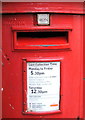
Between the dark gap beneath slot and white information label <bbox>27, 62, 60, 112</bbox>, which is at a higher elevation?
the dark gap beneath slot

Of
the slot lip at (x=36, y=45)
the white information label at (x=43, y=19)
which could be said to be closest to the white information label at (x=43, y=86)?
the slot lip at (x=36, y=45)

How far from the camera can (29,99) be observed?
2068 millimetres

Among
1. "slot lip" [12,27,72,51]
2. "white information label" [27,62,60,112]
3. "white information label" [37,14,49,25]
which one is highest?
"white information label" [37,14,49,25]

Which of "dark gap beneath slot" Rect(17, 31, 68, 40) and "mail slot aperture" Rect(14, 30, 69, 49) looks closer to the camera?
"mail slot aperture" Rect(14, 30, 69, 49)

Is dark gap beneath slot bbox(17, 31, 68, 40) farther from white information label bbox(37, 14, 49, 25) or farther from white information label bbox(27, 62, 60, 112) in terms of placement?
white information label bbox(27, 62, 60, 112)

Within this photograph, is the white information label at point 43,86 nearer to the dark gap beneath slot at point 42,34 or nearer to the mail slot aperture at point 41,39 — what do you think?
the mail slot aperture at point 41,39

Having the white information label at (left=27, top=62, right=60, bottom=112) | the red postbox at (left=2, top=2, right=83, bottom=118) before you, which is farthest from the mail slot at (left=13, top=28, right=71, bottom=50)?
the white information label at (left=27, top=62, right=60, bottom=112)

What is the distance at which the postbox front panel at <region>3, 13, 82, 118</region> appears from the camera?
1.97 metres

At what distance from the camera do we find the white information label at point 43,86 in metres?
2.02

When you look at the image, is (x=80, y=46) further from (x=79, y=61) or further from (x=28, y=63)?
(x=28, y=63)

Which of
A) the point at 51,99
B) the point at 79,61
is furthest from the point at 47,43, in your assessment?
the point at 51,99

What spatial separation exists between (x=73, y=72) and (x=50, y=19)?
1.87 ft

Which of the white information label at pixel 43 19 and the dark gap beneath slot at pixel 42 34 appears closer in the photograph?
the white information label at pixel 43 19

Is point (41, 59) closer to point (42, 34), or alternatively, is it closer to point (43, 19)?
point (42, 34)
